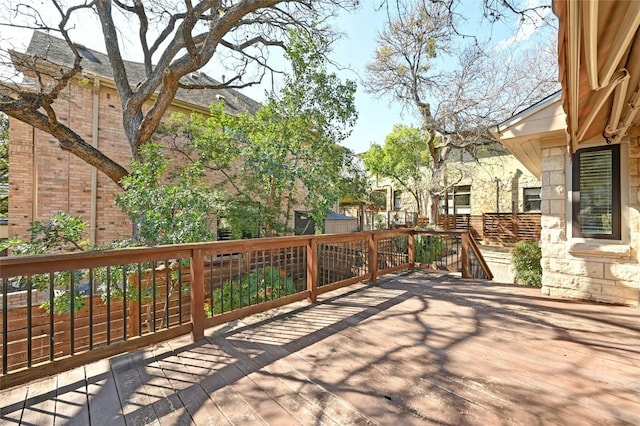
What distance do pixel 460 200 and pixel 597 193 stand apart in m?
12.6

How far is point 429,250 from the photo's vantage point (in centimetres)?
730

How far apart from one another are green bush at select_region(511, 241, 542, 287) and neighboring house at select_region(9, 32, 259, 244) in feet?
35.1

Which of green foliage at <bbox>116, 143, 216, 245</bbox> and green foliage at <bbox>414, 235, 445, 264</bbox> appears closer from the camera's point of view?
green foliage at <bbox>116, 143, 216, 245</bbox>

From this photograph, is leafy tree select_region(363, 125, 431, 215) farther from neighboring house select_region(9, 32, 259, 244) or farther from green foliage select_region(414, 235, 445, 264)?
neighboring house select_region(9, 32, 259, 244)

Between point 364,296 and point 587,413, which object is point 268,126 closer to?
point 364,296

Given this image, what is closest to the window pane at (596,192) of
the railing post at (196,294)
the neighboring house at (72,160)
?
the railing post at (196,294)

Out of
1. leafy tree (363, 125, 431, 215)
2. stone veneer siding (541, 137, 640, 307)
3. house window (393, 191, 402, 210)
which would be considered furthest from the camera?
house window (393, 191, 402, 210)

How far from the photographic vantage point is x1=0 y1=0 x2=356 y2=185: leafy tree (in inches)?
204

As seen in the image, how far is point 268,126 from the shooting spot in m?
6.05

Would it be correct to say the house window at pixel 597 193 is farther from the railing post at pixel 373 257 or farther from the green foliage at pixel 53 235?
the green foliage at pixel 53 235

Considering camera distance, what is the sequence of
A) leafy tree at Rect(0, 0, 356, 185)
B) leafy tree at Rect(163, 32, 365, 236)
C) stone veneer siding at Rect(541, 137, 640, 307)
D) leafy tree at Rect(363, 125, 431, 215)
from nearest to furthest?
stone veneer siding at Rect(541, 137, 640, 307) < leafy tree at Rect(0, 0, 356, 185) < leafy tree at Rect(163, 32, 365, 236) < leafy tree at Rect(363, 125, 431, 215)

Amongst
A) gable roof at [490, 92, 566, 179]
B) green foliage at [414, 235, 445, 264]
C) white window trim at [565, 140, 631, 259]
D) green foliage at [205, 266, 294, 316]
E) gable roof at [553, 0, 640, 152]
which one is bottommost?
green foliage at [205, 266, 294, 316]

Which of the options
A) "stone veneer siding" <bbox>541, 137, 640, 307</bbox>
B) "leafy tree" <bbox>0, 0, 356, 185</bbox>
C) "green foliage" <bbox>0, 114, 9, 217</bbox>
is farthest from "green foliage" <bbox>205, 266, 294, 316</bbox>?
"green foliage" <bbox>0, 114, 9, 217</bbox>

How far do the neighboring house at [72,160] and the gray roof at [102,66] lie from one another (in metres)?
0.04
